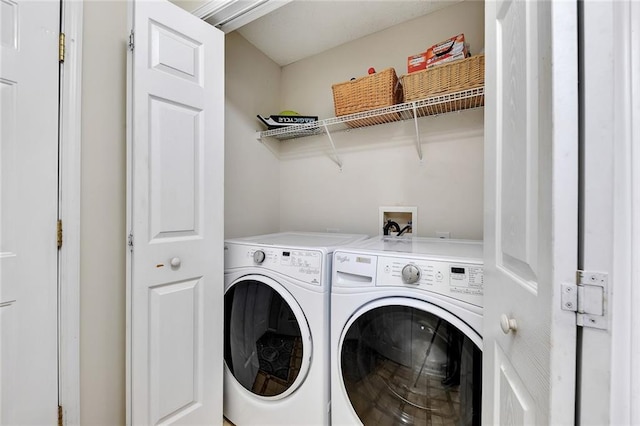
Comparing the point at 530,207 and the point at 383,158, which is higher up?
the point at 383,158

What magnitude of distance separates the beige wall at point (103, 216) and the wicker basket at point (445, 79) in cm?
144

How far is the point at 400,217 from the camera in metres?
1.80

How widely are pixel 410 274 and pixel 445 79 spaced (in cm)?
106

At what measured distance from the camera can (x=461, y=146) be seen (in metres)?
1.60

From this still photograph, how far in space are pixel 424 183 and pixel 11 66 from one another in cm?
194

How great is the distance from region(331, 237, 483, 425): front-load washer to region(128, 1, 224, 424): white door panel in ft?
2.14

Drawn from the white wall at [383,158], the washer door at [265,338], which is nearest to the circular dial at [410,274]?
the washer door at [265,338]

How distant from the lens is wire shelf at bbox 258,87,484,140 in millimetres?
1385

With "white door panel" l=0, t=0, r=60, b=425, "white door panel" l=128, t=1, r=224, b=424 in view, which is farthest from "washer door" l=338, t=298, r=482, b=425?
"white door panel" l=0, t=0, r=60, b=425

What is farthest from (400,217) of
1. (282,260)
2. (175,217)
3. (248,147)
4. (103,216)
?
(103,216)

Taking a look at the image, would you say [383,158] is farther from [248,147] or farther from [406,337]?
[406,337]

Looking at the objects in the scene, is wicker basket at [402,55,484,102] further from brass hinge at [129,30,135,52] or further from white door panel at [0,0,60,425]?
white door panel at [0,0,60,425]

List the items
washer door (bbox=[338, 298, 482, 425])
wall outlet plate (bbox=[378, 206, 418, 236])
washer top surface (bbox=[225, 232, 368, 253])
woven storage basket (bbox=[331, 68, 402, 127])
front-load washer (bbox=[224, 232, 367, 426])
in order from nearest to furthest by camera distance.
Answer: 1. washer door (bbox=[338, 298, 482, 425])
2. front-load washer (bbox=[224, 232, 367, 426])
3. washer top surface (bbox=[225, 232, 368, 253])
4. woven storage basket (bbox=[331, 68, 402, 127])
5. wall outlet plate (bbox=[378, 206, 418, 236])

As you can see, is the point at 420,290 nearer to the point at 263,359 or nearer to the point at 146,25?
the point at 263,359
